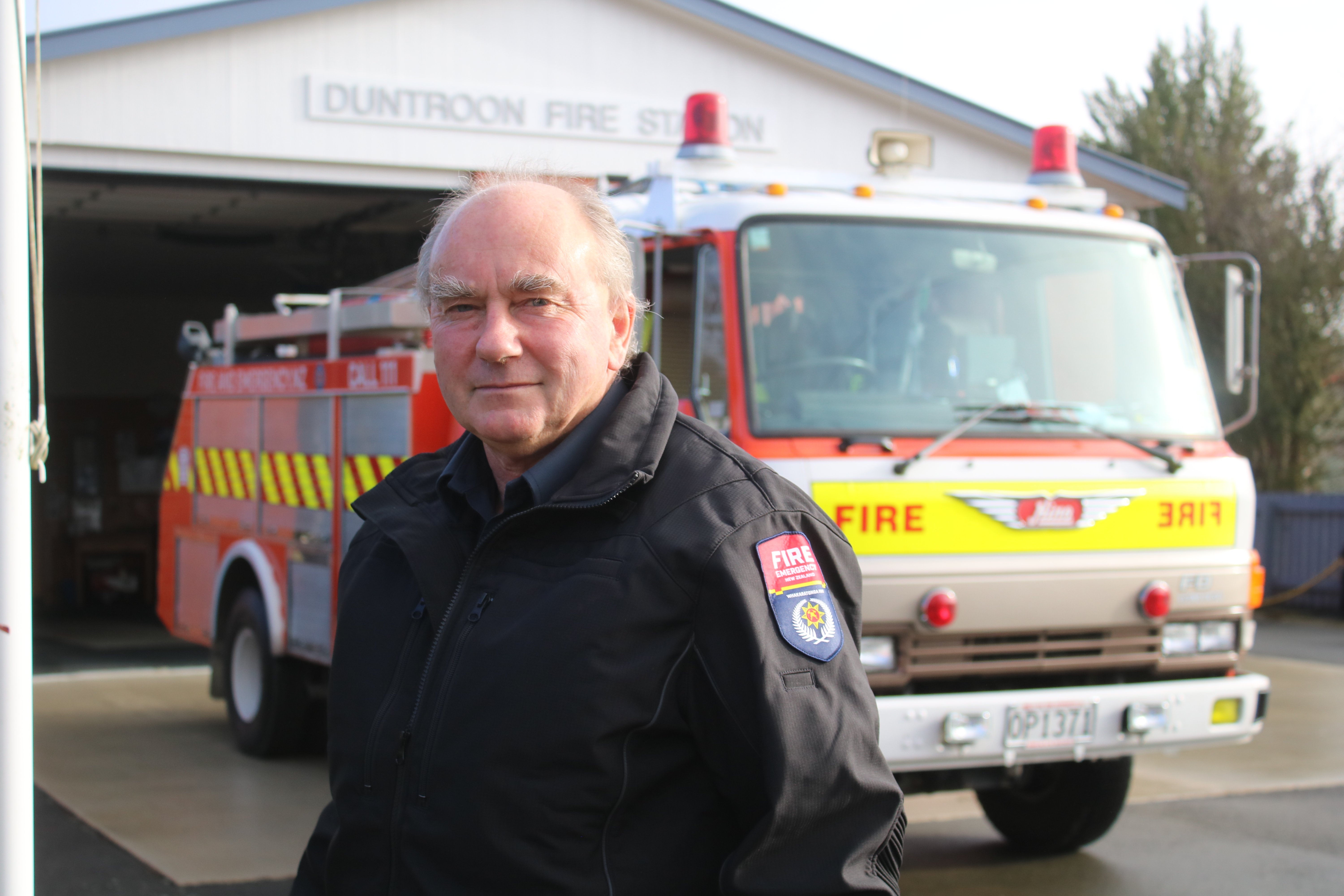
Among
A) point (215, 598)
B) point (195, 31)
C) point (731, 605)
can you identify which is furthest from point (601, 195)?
point (195, 31)

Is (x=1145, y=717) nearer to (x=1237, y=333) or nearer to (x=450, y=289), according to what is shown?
(x=1237, y=333)

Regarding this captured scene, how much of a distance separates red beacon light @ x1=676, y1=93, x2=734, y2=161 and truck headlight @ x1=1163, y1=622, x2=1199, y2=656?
2493mm

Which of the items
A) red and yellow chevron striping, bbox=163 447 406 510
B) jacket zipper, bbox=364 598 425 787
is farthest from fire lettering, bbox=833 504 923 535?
jacket zipper, bbox=364 598 425 787

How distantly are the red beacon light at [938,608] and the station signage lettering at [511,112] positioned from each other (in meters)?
7.40

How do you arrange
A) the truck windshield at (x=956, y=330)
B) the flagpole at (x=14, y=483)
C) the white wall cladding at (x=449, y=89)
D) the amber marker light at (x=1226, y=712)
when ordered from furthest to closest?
the white wall cladding at (x=449, y=89), the amber marker light at (x=1226, y=712), the truck windshield at (x=956, y=330), the flagpole at (x=14, y=483)

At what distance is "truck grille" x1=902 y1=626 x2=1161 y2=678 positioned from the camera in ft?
15.4

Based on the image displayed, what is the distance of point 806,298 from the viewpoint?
16.1 ft

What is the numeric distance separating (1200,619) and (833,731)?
3.93 m

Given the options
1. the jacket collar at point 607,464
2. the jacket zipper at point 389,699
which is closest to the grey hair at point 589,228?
the jacket collar at point 607,464

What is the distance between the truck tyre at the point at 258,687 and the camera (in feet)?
23.4

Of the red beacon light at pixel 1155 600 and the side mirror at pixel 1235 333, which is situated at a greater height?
the side mirror at pixel 1235 333

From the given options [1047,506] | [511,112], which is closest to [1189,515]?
[1047,506]

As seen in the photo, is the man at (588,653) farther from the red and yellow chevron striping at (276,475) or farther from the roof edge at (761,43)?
the roof edge at (761,43)

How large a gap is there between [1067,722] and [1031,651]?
0.27 m
